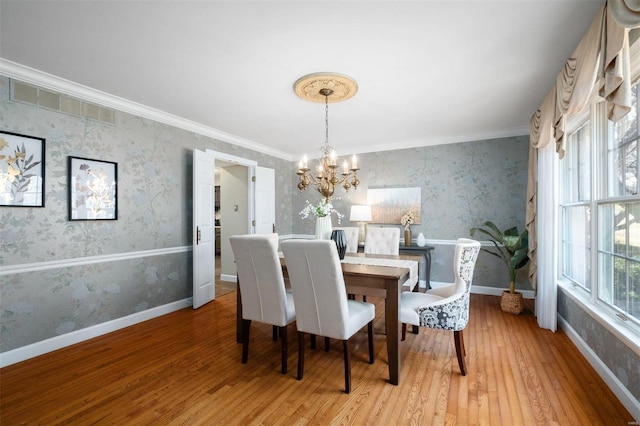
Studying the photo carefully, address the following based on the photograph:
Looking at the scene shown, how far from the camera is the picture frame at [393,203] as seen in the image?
16.5ft

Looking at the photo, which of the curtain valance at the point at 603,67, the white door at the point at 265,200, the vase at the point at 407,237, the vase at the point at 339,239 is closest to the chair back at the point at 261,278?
the vase at the point at 339,239

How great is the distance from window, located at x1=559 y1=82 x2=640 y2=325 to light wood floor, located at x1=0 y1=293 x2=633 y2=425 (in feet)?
2.15

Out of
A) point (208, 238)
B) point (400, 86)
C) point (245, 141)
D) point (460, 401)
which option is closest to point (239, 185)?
point (245, 141)

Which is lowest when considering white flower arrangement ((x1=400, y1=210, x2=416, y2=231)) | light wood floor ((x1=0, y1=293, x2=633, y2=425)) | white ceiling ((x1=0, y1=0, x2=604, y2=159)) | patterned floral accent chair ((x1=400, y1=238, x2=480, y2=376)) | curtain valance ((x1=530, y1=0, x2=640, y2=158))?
light wood floor ((x1=0, y1=293, x2=633, y2=425))

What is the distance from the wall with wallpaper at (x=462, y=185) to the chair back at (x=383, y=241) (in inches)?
59.8

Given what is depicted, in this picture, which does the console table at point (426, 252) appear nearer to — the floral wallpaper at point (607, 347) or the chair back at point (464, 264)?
the floral wallpaper at point (607, 347)

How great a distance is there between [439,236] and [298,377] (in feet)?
11.4

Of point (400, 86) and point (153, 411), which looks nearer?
point (153, 411)

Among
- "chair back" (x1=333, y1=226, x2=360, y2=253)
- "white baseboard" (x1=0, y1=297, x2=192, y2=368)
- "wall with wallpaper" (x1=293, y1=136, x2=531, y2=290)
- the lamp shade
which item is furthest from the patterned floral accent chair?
"white baseboard" (x1=0, y1=297, x2=192, y2=368)

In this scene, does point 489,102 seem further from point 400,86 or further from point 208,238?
point 208,238

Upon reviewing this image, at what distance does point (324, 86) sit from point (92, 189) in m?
2.53

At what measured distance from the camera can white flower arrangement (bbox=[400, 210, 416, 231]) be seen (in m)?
4.91

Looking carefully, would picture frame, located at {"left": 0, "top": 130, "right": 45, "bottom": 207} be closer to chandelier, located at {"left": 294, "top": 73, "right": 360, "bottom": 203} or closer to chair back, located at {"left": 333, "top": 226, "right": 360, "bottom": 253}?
chandelier, located at {"left": 294, "top": 73, "right": 360, "bottom": 203}

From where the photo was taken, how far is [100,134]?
312 centimetres
